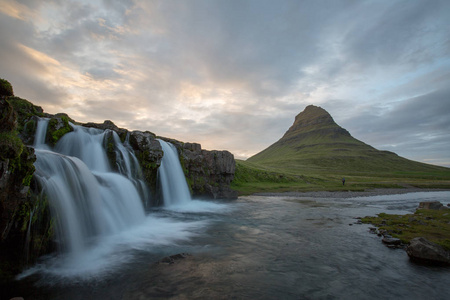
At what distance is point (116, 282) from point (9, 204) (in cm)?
539

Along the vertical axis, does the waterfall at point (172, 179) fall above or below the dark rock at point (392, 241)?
above

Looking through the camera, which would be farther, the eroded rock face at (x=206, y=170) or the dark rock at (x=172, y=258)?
the eroded rock face at (x=206, y=170)

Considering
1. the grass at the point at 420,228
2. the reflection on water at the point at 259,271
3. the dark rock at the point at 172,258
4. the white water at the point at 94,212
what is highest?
the white water at the point at 94,212

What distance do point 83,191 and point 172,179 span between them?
62.6 feet

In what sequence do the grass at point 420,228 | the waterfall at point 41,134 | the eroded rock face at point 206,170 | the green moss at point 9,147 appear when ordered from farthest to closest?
the eroded rock face at point 206,170 < the waterfall at point 41,134 < the grass at point 420,228 < the green moss at point 9,147

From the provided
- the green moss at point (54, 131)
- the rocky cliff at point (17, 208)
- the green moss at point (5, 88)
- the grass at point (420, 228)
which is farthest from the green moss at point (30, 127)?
the grass at point (420, 228)

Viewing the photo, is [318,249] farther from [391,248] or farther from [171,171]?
[171,171]

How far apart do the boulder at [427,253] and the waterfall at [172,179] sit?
26449 millimetres

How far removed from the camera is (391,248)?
14.0m

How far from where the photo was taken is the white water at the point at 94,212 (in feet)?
38.3

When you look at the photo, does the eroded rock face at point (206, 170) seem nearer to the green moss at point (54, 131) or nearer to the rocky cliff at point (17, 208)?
the green moss at point (54, 131)

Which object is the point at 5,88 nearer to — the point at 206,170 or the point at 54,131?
the point at 54,131

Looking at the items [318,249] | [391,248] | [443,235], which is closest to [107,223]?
[318,249]

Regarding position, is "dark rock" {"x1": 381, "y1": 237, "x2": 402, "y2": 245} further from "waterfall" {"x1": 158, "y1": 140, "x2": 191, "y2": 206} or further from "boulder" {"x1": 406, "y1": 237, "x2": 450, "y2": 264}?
"waterfall" {"x1": 158, "y1": 140, "x2": 191, "y2": 206}
